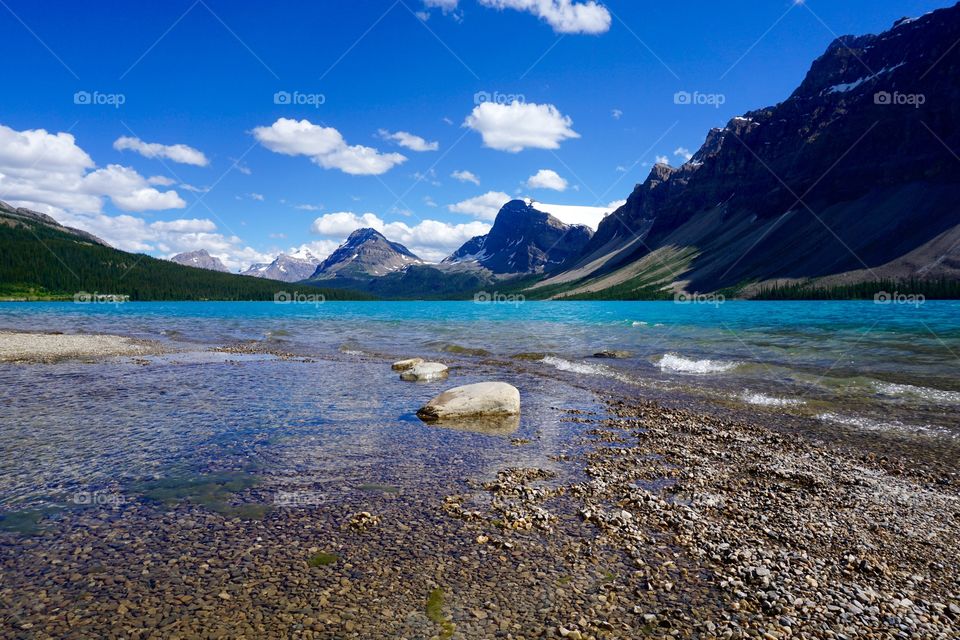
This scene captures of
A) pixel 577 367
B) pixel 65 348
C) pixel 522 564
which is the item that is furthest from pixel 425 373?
pixel 65 348

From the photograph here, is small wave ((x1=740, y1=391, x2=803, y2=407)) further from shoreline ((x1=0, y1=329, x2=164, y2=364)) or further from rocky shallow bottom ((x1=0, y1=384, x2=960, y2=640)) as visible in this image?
shoreline ((x1=0, y1=329, x2=164, y2=364))

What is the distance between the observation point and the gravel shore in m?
37.3

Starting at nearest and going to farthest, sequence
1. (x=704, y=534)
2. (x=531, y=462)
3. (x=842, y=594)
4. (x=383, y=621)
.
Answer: (x=383, y=621), (x=842, y=594), (x=704, y=534), (x=531, y=462)

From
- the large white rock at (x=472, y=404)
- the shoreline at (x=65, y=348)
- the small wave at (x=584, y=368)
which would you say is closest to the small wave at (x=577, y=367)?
the small wave at (x=584, y=368)

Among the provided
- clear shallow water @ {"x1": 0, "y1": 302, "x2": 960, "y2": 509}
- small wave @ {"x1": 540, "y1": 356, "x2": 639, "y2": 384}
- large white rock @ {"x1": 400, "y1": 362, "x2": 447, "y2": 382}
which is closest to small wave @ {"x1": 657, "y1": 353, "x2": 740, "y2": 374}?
clear shallow water @ {"x1": 0, "y1": 302, "x2": 960, "y2": 509}

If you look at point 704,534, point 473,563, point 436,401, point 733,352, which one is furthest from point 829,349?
point 473,563

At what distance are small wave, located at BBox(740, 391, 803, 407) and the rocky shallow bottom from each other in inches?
402

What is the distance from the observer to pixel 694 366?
35.1 meters

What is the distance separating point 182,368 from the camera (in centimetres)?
3378

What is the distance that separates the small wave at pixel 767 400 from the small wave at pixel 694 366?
7.77m

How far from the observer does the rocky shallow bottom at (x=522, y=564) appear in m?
7.43

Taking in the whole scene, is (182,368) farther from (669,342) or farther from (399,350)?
(669,342)

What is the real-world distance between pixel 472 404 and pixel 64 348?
41.7 meters

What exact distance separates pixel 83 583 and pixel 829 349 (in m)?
49.5
